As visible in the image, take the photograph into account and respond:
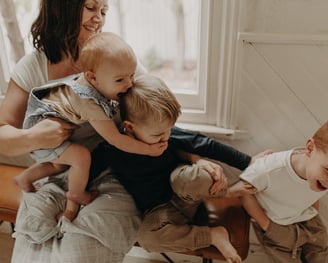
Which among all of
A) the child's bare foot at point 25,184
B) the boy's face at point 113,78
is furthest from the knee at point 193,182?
the child's bare foot at point 25,184

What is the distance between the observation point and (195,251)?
1.37m

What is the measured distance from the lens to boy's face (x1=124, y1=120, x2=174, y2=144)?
1229 millimetres

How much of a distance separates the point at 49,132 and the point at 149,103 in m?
0.33

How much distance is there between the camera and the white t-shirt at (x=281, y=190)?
1305 millimetres

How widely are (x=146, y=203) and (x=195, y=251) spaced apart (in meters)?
0.23

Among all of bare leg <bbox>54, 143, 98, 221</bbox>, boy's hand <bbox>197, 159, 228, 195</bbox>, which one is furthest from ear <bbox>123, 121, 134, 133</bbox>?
boy's hand <bbox>197, 159, 228, 195</bbox>

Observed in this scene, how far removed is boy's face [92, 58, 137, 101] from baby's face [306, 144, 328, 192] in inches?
23.2

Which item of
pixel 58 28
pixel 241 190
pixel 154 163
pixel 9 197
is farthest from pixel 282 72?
pixel 9 197

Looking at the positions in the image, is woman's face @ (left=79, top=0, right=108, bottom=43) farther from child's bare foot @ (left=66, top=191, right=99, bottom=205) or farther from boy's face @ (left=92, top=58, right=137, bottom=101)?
child's bare foot @ (left=66, top=191, right=99, bottom=205)

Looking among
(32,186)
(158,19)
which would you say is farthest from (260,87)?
(32,186)

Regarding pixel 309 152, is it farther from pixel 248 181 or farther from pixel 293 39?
pixel 293 39

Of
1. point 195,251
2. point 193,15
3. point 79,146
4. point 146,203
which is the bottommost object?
point 195,251

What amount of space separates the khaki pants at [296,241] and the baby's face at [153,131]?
0.49m

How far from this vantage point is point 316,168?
3.92ft
